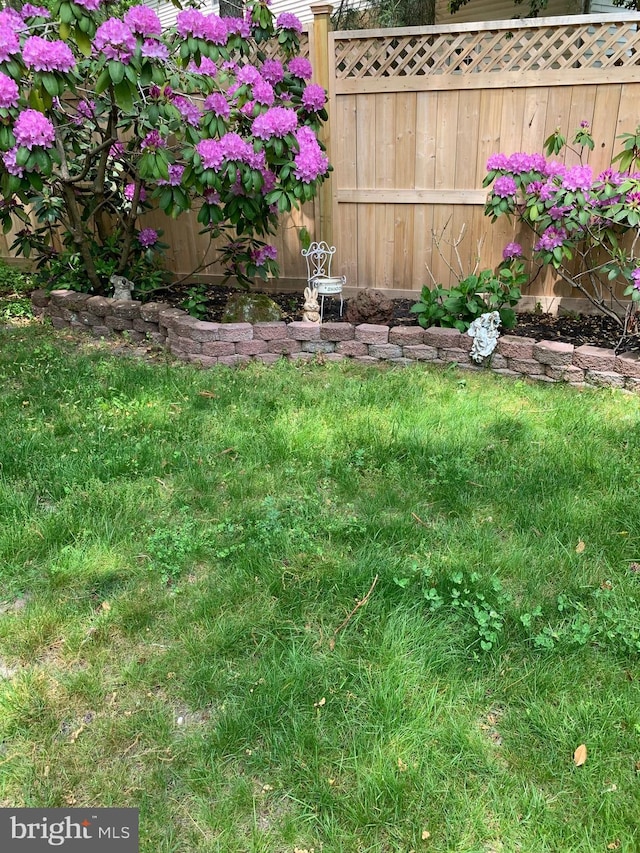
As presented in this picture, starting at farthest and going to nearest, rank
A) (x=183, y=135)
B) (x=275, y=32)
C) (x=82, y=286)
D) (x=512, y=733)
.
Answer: (x=82, y=286)
(x=275, y=32)
(x=183, y=135)
(x=512, y=733)

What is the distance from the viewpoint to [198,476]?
269 centimetres

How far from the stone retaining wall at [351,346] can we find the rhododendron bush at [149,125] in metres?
0.60

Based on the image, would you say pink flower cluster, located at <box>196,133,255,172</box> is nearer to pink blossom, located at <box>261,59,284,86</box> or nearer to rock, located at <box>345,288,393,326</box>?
pink blossom, located at <box>261,59,284,86</box>

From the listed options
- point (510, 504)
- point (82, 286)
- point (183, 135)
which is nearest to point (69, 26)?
point (183, 135)

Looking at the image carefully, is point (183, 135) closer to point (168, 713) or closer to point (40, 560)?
point (40, 560)

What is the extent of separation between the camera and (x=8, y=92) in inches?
123

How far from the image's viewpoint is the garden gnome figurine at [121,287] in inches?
188

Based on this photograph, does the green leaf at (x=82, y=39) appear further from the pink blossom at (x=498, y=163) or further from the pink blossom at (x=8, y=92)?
the pink blossom at (x=498, y=163)

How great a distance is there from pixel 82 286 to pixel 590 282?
398cm

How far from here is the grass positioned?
56.5 inches

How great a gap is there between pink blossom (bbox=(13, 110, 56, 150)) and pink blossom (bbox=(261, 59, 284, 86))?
1.56 meters

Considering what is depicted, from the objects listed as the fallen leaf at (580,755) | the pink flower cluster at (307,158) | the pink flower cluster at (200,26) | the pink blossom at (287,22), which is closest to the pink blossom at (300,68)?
the pink blossom at (287,22)

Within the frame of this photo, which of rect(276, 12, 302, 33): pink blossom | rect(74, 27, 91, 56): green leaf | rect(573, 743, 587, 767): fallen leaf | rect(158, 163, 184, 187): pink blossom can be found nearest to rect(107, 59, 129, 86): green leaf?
rect(74, 27, 91, 56): green leaf

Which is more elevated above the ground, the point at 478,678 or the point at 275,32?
the point at 275,32
